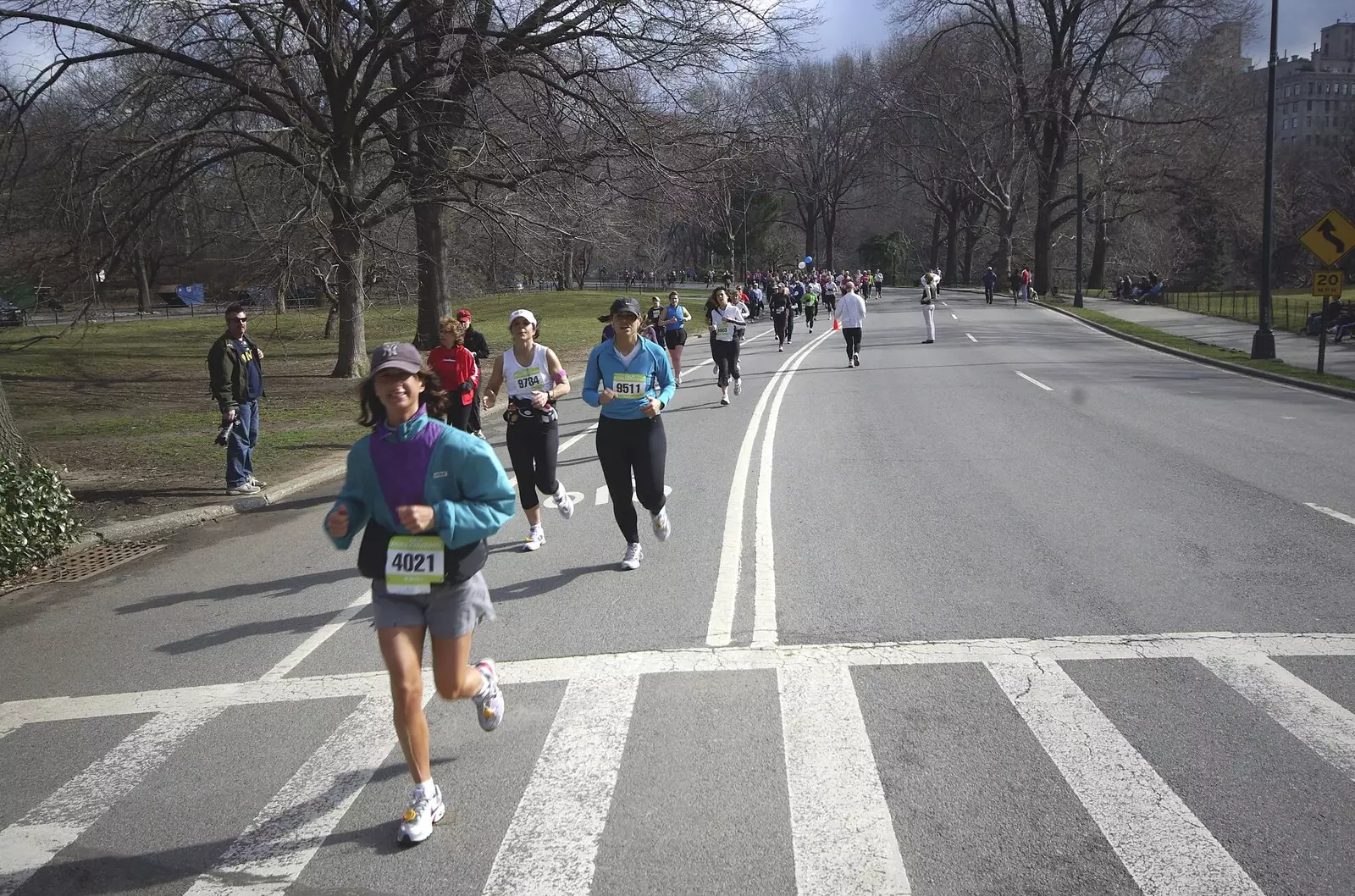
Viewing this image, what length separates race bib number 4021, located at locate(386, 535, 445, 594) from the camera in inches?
148

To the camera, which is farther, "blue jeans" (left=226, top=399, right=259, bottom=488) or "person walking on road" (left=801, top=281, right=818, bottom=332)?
"person walking on road" (left=801, top=281, right=818, bottom=332)

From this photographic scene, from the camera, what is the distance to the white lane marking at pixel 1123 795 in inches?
134

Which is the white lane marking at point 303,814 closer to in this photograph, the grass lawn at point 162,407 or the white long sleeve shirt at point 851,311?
the grass lawn at point 162,407

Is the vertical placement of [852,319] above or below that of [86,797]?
above

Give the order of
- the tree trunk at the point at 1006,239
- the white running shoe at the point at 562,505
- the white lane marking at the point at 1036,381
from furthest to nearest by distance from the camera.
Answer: the tree trunk at the point at 1006,239, the white lane marking at the point at 1036,381, the white running shoe at the point at 562,505

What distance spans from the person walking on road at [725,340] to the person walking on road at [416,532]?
12.8 meters

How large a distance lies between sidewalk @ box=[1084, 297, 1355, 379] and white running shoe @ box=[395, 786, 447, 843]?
20.2 meters

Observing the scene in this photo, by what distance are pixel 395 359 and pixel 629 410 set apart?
3413 millimetres

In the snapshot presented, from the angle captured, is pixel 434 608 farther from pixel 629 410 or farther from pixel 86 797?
pixel 629 410

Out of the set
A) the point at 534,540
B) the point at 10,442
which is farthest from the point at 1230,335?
the point at 10,442

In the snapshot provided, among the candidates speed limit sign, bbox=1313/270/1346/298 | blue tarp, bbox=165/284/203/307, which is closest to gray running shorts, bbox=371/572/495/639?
speed limit sign, bbox=1313/270/1346/298

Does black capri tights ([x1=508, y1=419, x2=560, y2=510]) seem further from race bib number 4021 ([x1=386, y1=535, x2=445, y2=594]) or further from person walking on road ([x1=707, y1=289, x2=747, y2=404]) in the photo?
person walking on road ([x1=707, y1=289, x2=747, y2=404])

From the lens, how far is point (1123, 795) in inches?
154

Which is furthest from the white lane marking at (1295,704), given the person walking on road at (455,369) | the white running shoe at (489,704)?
the person walking on road at (455,369)
